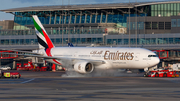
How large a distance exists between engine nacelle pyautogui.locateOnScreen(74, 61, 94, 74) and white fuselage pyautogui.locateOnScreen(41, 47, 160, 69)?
1867 millimetres

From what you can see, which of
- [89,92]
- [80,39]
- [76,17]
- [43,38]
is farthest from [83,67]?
[76,17]

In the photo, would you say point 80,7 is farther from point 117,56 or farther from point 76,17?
point 117,56

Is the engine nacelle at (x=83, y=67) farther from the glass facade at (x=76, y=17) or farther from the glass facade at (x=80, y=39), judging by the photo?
the glass facade at (x=76, y=17)

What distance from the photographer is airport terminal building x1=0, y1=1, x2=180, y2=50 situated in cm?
8938

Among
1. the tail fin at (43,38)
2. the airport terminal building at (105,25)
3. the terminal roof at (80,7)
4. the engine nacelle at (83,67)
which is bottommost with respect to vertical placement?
the engine nacelle at (83,67)

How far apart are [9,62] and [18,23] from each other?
67.8 ft

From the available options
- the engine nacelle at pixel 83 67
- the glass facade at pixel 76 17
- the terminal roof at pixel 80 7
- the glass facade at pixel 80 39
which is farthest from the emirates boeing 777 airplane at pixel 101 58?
the glass facade at pixel 76 17

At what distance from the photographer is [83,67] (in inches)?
2018

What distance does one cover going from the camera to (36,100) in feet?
73.3

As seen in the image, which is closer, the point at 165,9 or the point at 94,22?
the point at 165,9

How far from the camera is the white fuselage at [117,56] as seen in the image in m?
50.5

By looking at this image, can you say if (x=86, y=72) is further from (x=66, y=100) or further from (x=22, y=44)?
(x=22, y=44)

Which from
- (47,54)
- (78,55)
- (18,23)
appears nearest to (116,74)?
(78,55)

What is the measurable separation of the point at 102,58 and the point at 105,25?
180 feet
